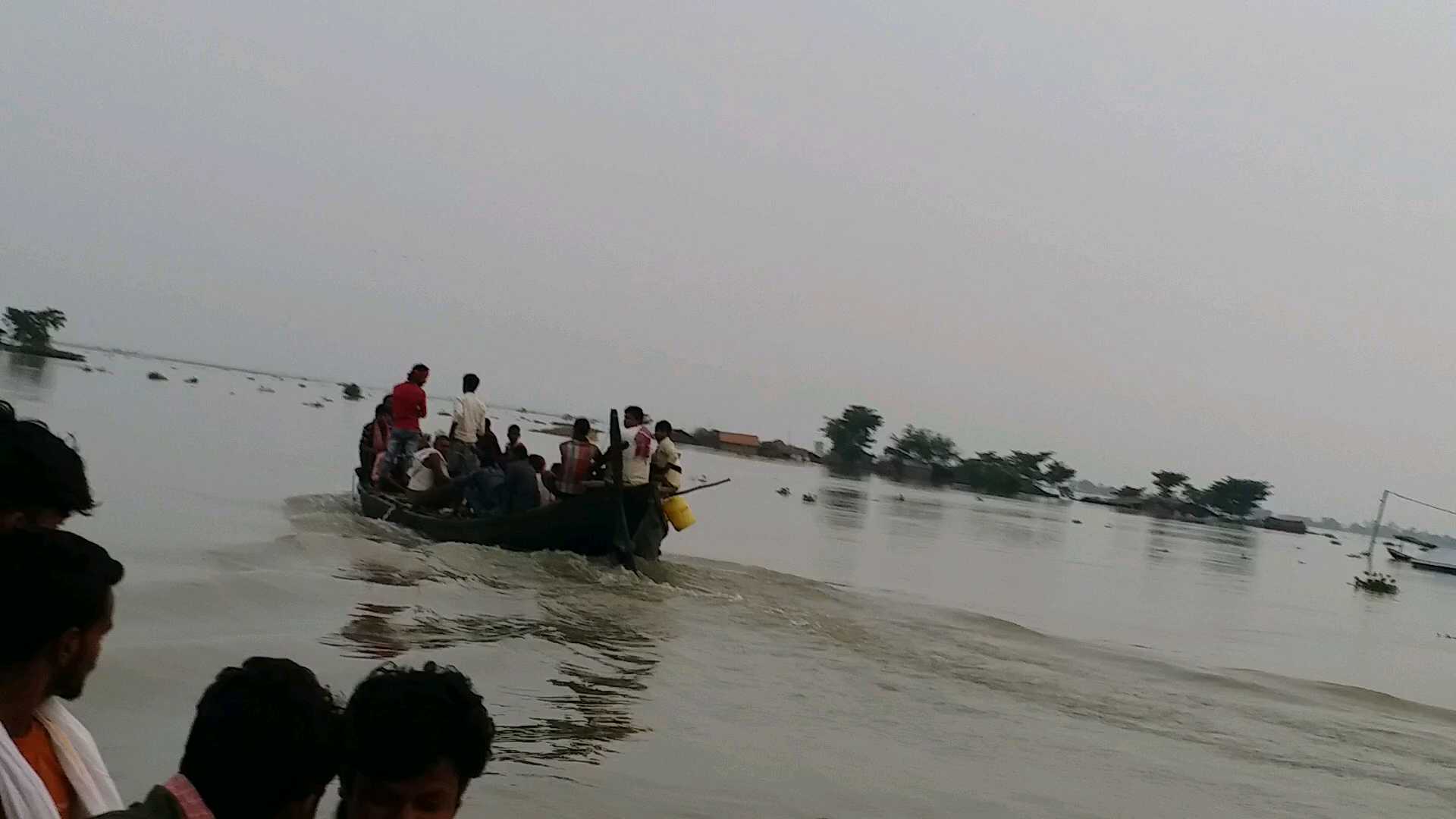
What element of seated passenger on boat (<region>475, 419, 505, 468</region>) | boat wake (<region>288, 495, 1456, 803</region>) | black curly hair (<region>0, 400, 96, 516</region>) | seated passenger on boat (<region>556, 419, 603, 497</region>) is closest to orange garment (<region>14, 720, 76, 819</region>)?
black curly hair (<region>0, 400, 96, 516</region>)

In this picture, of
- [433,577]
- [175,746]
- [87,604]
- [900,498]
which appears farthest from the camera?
[900,498]

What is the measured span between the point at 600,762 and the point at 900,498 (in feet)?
143

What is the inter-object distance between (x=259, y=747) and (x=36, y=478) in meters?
0.94

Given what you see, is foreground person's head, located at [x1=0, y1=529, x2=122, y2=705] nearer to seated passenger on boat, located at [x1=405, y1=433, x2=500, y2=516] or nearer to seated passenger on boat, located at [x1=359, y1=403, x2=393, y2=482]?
seated passenger on boat, located at [x1=405, y1=433, x2=500, y2=516]

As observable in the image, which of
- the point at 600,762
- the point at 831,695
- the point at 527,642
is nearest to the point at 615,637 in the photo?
the point at 527,642

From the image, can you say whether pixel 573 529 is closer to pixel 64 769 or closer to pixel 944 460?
pixel 64 769

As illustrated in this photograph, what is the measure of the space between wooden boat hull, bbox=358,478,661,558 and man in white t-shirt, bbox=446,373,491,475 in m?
1.01

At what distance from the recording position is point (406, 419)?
1354 centimetres

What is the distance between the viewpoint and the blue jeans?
1398cm

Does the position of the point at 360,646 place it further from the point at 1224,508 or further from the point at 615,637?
the point at 1224,508

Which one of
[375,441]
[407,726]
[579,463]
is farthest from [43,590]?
[375,441]

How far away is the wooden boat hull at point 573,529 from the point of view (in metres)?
12.2

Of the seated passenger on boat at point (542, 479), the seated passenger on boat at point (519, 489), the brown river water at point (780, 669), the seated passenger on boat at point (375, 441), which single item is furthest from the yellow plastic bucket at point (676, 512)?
the seated passenger on boat at point (375, 441)

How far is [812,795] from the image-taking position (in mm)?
6164
